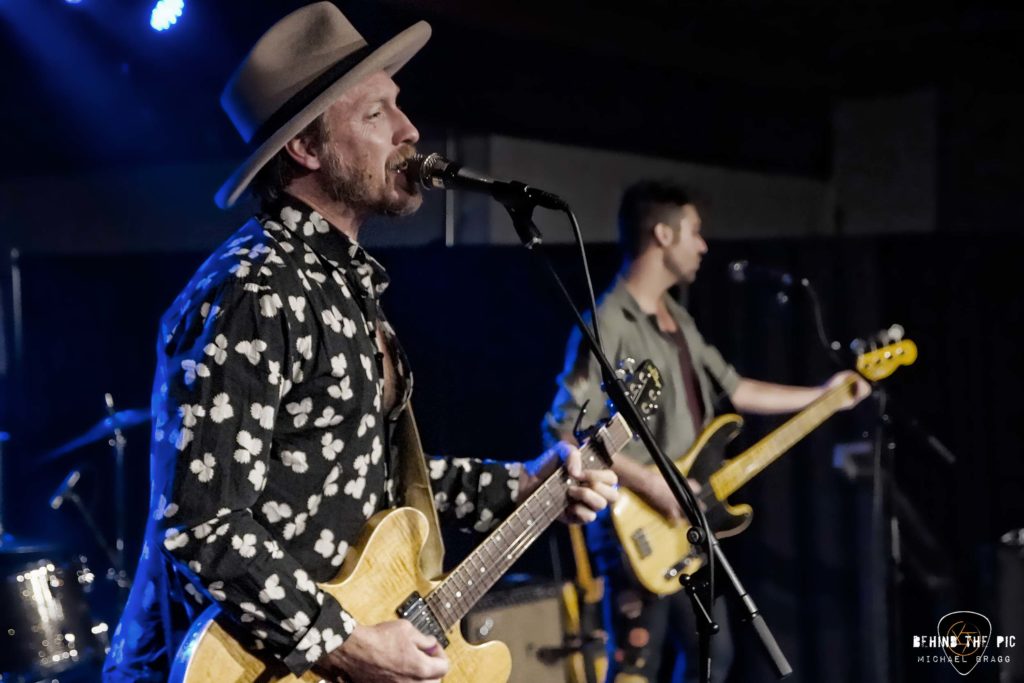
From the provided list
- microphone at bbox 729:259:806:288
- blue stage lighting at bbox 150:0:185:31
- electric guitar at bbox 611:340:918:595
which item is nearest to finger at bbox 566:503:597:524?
electric guitar at bbox 611:340:918:595

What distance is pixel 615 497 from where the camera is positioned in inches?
102

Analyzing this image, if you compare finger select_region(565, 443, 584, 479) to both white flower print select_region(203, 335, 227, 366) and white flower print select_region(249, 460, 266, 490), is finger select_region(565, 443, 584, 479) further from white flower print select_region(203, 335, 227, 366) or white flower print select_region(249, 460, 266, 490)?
white flower print select_region(203, 335, 227, 366)

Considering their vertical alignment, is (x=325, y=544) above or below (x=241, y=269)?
below

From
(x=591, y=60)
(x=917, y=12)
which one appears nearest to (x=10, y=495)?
(x=591, y=60)

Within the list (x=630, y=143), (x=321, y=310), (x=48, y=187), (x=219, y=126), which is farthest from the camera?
(x=630, y=143)

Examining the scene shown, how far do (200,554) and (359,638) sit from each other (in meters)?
0.34

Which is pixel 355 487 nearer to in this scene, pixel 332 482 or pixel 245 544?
pixel 332 482

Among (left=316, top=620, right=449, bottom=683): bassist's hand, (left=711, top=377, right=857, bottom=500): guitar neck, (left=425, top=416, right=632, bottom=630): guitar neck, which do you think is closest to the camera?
(left=316, top=620, right=449, bottom=683): bassist's hand

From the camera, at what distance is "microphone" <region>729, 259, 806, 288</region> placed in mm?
5152

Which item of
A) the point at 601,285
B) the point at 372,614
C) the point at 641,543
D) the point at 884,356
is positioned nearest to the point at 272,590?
the point at 372,614

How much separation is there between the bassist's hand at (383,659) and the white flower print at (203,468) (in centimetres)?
39

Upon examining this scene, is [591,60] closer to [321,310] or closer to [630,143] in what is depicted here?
[630,143]

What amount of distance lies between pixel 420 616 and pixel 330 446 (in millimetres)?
393

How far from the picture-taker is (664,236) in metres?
4.42
